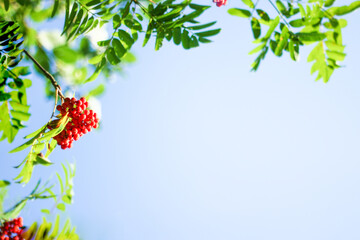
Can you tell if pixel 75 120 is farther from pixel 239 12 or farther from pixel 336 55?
pixel 336 55

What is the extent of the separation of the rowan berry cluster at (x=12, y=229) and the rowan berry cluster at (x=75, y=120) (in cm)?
109

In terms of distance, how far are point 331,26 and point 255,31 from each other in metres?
0.46

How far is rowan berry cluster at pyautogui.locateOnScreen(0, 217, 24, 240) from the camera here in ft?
8.84

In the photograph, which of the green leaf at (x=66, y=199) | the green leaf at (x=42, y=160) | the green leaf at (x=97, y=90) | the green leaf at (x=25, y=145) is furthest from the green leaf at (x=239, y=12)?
the green leaf at (x=66, y=199)

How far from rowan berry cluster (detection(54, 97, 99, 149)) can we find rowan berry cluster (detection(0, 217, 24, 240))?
109 cm

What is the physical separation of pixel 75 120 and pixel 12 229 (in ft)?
4.58

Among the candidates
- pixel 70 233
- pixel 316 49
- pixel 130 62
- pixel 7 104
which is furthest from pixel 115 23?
pixel 70 233

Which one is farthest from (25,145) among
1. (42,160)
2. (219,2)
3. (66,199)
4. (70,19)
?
(219,2)

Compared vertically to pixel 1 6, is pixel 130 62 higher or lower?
higher

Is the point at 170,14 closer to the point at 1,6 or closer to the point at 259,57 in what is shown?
the point at 259,57

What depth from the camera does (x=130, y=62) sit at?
2371mm

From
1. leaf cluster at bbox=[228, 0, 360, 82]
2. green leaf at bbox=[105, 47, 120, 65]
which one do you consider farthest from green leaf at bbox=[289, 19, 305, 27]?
green leaf at bbox=[105, 47, 120, 65]

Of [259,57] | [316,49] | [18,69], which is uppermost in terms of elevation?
[316,49]

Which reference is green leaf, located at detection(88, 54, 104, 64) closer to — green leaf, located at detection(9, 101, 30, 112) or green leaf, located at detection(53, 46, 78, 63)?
green leaf, located at detection(9, 101, 30, 112)
